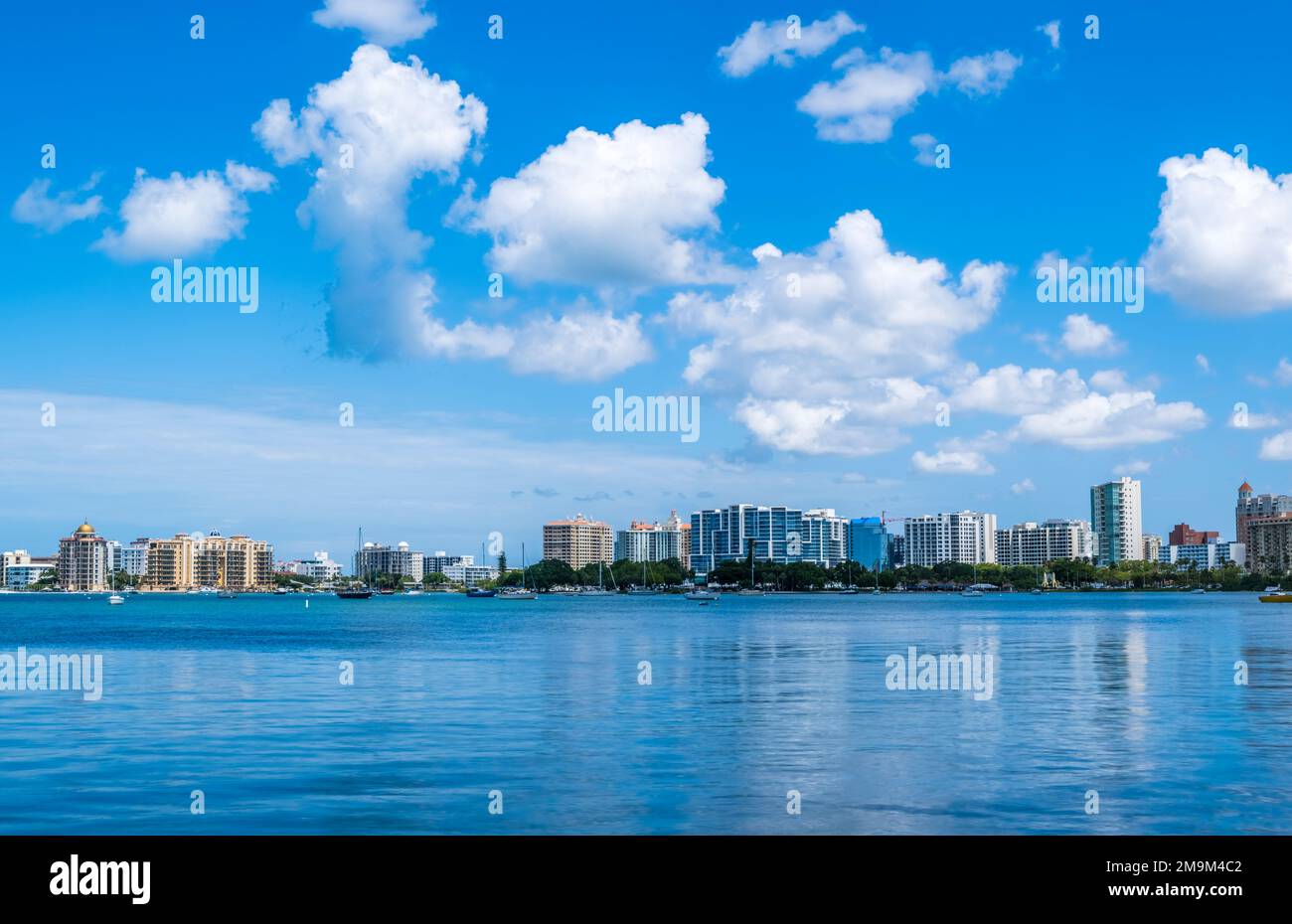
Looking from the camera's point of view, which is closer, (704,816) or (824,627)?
(704,816)

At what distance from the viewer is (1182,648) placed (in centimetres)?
7238

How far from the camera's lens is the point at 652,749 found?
3055cm

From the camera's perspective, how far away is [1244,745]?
3102cm

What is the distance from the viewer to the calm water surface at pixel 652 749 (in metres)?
22.4

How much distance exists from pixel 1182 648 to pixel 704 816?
58871 mm

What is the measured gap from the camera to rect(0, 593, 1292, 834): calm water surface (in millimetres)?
22391
